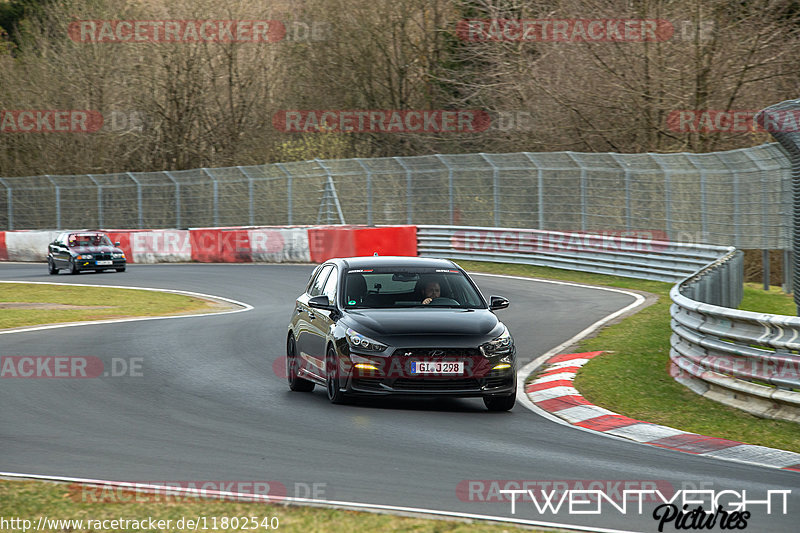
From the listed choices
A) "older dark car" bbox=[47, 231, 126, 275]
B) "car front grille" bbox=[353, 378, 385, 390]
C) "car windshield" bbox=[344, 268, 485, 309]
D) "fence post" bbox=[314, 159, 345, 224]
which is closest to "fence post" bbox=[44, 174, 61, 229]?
"older dark car" bbox=[47, 231, 126, 275]

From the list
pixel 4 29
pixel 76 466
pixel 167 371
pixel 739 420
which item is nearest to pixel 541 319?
pixel 167 371

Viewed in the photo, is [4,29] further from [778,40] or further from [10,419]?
[10,419]

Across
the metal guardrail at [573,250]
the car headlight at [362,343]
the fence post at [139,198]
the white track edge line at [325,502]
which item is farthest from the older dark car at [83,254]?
the white track edge line at [325,502]

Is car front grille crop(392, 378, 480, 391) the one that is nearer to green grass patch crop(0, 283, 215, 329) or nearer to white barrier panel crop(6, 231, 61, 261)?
green grass patch crop(0, 283, 215, 329)

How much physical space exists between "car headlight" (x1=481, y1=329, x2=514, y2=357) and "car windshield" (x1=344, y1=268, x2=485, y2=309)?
91 cm

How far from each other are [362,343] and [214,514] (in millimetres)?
4200

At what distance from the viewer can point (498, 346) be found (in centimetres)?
1059

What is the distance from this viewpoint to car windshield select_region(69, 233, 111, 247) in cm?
3453

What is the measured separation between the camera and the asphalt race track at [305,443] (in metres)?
7.27

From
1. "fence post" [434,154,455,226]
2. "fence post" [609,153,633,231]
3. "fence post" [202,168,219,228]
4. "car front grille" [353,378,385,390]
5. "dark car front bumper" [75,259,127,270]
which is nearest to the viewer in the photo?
"car front grille" [353,378,385,390]

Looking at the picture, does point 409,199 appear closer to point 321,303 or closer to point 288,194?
point 288,194

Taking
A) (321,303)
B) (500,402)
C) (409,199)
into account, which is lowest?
(500,402)

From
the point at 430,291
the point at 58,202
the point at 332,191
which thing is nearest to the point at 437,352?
the point at 430,291

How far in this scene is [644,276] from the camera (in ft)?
89.6
